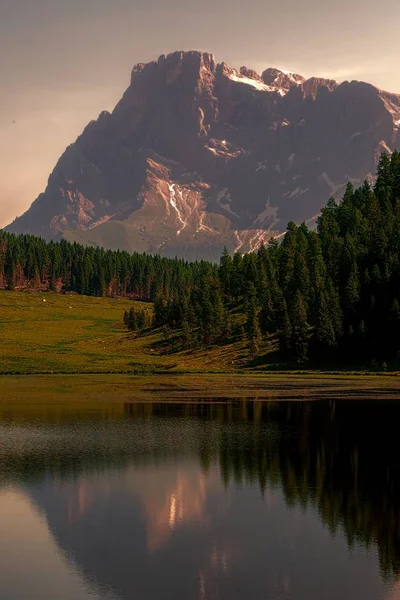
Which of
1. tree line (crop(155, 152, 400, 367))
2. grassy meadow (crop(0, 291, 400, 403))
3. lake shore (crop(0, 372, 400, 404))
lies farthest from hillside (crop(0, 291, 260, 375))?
lake shore (crop(0, 372, 400, 404))

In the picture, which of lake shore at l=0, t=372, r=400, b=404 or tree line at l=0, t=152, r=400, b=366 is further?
tree line at l=0, t=152, r=400, b=366

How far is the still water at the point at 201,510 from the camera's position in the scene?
3108 cm

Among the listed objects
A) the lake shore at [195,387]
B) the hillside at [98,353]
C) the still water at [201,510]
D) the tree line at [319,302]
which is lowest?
the still water at [201,510]

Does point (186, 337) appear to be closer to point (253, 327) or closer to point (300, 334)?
point (253, 327)

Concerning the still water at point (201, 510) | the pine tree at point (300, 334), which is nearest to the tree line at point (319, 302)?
the pine tree at point (300, 334)

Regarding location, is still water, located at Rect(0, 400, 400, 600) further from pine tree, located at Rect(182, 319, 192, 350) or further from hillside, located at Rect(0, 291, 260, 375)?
pine tree, located at Rect(182, 319, 192, 350)

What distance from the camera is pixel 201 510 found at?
42000 mm

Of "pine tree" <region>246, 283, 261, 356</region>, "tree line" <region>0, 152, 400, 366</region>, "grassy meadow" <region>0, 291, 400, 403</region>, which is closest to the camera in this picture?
"grassy meadow" <region>0, 291, 400, 403</region>

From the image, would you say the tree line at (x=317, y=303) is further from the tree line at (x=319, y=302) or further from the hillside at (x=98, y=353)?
the hillside at (x=98, y=353)

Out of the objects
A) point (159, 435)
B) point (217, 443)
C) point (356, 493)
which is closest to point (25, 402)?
point (159, 435)

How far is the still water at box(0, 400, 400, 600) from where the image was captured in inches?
1224

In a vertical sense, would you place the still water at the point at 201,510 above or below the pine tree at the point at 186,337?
below

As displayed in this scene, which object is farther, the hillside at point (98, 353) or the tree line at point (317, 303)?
the tree line at point (317, 303)

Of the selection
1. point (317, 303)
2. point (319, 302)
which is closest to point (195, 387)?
point (319, 302)
